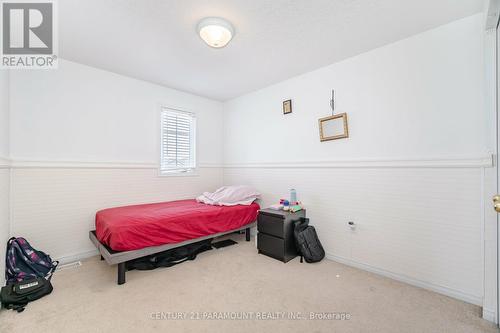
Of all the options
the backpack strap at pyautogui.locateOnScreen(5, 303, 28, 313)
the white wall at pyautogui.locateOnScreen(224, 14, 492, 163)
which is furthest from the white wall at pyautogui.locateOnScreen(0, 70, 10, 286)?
the white wall at pyautogui.locateOnScreen(224, 14, 492, 163)

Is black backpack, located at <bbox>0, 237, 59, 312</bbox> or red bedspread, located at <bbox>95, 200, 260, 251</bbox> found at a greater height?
red bedspread, located at <bbox>95, 200, 260, 251</bbox>

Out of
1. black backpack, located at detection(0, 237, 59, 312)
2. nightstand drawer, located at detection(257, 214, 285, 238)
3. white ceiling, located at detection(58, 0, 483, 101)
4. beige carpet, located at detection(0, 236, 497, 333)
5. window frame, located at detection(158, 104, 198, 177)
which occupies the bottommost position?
beige carpet, located at detection(0, 236, 497, 333)

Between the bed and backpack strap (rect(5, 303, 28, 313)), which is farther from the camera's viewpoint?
the bed

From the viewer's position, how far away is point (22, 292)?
5.79 feet

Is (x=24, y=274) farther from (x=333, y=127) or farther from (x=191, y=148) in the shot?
(x=333, y=127)

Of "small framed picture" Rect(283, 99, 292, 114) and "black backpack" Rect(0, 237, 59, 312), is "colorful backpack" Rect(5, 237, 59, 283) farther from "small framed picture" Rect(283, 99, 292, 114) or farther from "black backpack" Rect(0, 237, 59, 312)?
"small framed picture" Rect(283, 99, 292, 114)

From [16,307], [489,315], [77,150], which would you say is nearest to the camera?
[489,315]

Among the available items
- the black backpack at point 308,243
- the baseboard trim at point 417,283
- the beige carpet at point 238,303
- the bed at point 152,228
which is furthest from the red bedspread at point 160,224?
the baseboard trim at point 417,283

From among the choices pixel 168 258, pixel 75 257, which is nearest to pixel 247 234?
pixel 168 258

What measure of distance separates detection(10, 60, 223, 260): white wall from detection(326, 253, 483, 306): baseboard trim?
2.76 metres

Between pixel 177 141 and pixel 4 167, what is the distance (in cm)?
203

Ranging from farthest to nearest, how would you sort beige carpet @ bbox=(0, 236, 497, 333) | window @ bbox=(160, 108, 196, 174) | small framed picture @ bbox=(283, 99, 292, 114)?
window @ bbox=(160, 108, 196, 174)
small framed picture @ bbox=(283, 99, 292, 114)
beige carpet @ bbox=(0, 236, 497, 333)

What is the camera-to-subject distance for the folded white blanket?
321cm

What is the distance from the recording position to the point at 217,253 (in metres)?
2.86
